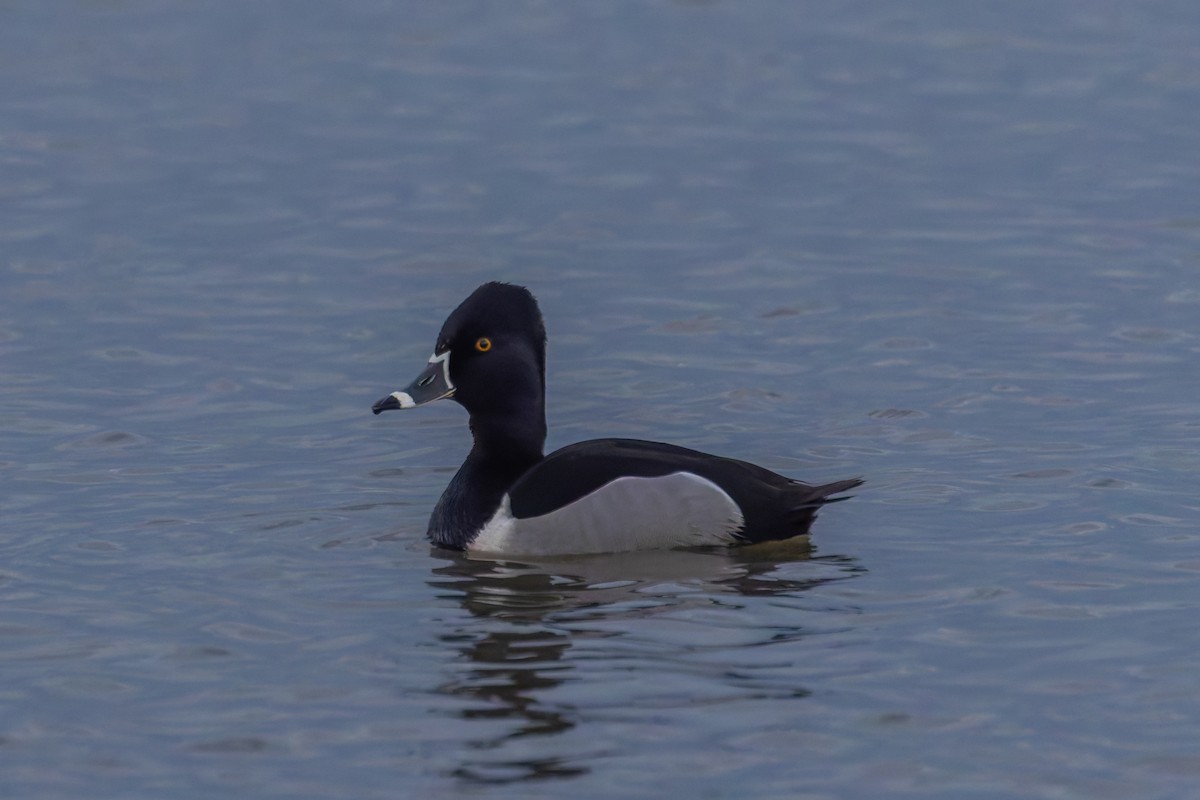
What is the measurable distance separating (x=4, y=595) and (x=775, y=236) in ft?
27.6

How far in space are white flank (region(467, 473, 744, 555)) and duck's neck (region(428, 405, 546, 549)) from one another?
0.83 ft

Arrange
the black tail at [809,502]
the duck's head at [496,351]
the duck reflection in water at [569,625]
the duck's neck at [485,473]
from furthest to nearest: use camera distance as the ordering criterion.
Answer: the duck's head at [496,351]
the duck's neck at [485,473]
the black tail at [809,502]
the duck reflection in water at [569,625]

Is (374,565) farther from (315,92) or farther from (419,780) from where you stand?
(315,92)

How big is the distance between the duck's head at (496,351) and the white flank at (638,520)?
2.56 feet

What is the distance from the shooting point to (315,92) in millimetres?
20859

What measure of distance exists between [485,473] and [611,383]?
2877 millimetres

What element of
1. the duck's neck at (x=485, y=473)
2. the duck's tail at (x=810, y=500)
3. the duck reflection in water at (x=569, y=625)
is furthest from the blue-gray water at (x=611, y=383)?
the duck's neck at (x=485, y=473)

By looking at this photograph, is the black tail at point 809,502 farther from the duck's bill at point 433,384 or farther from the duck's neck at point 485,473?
the duck's bill at point 433,384

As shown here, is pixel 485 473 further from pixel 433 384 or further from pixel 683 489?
pixel 683 489

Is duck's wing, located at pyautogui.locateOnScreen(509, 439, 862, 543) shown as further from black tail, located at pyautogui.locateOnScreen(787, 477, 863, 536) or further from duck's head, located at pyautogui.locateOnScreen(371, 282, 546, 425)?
duck's head, located at pyautogui.locateOnScreen(371, 282, 546, 425)

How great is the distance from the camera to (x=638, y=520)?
387 inches

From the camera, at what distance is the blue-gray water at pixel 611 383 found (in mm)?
7590

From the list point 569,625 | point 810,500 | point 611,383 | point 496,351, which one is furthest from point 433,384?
point 611,383

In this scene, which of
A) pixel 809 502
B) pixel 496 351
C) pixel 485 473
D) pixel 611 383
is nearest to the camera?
pixel 809 502
